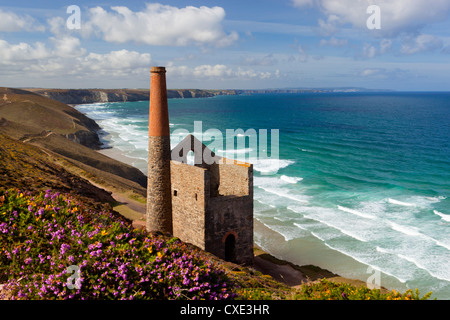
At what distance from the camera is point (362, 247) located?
91.7 feet

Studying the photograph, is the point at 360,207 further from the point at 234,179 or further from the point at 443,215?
the point at 234,179

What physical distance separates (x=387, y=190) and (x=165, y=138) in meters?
31.5

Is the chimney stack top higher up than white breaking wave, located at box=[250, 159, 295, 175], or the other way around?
the chimney stack top

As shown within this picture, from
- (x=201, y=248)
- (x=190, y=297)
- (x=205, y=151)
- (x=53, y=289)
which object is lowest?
(x=201, y=248)

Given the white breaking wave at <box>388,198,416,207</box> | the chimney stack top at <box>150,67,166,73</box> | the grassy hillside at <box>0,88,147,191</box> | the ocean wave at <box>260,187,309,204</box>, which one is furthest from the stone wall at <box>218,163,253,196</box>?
the white breaking wave at <box>388,198,416,207</box>

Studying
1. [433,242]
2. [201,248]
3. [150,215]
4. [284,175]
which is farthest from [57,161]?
[433,242]

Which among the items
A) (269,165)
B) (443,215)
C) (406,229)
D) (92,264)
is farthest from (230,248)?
(269,165)

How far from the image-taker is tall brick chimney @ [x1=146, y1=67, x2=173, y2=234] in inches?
840

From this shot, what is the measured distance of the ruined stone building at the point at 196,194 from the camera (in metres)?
20.1

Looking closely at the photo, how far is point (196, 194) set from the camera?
2006 cm

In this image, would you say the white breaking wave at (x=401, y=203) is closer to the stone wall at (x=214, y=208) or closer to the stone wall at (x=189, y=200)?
the stone wall at (x=214, y=208)

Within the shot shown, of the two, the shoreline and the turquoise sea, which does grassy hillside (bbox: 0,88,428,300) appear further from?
the turquoise sea

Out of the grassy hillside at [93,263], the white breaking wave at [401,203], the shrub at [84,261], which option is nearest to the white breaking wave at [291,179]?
the white breaking wave at [401,203]

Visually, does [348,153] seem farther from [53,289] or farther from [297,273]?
[53,289]
